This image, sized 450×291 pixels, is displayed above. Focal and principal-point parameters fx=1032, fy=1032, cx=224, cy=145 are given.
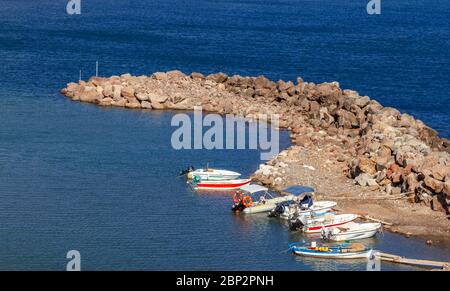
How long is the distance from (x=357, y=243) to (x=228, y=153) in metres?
16.9

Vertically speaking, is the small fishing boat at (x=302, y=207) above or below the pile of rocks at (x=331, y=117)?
below

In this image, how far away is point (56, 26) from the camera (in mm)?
123375

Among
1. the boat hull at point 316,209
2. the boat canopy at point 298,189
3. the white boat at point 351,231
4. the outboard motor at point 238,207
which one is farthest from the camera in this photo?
the boat canopy at point 298,189

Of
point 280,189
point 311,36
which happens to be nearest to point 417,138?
point 280,189

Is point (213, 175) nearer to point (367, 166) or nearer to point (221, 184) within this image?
point (221, 184)

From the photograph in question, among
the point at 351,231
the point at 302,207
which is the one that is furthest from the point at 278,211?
the point at 351,231

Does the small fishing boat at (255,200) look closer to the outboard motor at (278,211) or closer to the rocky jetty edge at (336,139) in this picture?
the outboard motor at (278,211)

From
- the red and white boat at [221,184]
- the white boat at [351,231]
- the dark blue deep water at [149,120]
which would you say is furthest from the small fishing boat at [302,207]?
the red and white boat at [221,184]

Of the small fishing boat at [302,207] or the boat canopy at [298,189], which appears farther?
the boat canopy at [298,189]

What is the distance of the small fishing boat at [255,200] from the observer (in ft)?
171

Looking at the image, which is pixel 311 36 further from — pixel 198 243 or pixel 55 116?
pixel 198 243

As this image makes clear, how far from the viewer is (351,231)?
160 ft

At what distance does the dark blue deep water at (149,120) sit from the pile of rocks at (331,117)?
2.01 m

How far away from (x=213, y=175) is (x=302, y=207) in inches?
304
